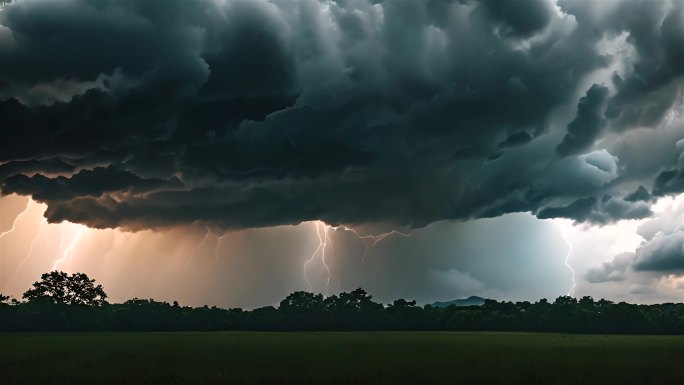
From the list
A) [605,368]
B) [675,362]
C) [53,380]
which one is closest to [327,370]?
[53,380]

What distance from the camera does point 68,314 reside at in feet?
464

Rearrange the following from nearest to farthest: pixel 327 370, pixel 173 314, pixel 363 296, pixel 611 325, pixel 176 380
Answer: pixel 176 380, pixel 327 370, pixel 611 325, pixel 173 314, pixel 363 296

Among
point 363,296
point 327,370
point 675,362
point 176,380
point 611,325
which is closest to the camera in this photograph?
point 176,380

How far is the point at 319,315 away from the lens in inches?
6590

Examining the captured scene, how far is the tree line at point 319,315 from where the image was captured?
13975cm

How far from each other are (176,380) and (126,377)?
3433 mm

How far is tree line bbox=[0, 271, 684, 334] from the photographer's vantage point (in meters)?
140

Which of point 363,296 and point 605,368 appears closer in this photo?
point 605,368

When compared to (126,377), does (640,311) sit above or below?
above

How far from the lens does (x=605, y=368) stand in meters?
39.6

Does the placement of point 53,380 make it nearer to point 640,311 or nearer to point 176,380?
point 176,380

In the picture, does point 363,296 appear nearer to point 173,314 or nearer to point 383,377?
point 173,314

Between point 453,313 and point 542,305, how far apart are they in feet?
84.5

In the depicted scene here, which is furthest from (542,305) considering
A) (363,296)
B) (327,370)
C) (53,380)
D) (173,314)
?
(53,380)
